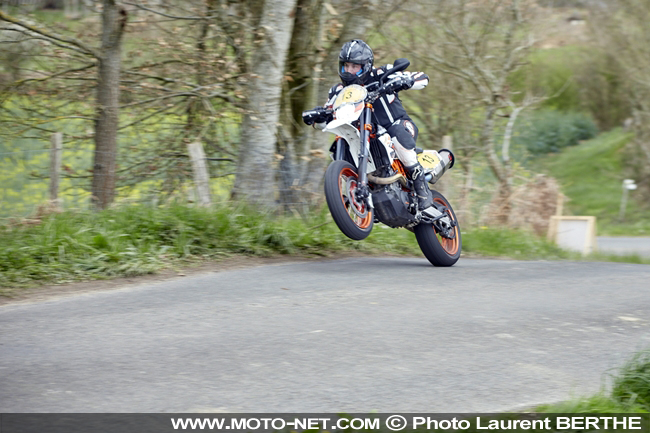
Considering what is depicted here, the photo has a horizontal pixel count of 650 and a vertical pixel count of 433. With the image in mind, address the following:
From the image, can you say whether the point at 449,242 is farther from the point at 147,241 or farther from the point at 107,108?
the point at 107,108

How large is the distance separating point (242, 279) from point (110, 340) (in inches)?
82.5

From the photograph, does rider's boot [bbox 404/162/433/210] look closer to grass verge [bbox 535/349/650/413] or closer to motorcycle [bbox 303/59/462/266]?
motorcycle [bbox 303/59/462/266]

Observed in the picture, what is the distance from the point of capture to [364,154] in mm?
6926

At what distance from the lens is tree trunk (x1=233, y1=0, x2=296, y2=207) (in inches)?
334

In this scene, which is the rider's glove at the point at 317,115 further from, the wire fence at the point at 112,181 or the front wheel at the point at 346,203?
the wire fence at the point at 112,181

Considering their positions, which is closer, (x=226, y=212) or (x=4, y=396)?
(x=4, y=396)

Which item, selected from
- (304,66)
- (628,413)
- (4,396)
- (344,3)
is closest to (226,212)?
(304,66)

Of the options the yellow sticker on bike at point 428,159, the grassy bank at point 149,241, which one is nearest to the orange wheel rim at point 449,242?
the yellow sticker on bike at point 428,159

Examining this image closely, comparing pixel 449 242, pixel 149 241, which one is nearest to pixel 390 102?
pixel 449 242

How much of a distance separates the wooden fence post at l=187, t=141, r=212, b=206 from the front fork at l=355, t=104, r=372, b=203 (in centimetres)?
233

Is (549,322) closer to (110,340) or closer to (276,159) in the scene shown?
(110,340)

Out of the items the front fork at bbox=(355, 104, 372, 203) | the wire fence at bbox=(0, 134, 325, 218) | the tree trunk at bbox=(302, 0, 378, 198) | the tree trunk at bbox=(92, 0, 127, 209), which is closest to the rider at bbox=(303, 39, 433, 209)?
the front fork at bbox=(355, 104, 372, 203)

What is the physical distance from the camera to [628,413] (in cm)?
349

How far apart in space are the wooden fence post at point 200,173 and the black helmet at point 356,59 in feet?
7.57
